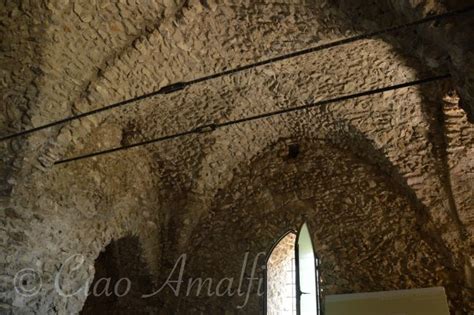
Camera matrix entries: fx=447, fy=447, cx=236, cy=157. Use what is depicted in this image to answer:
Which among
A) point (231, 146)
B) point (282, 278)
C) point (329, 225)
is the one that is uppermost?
point (231, 146)

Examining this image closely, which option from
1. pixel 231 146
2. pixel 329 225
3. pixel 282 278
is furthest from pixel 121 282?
pixel 329 225

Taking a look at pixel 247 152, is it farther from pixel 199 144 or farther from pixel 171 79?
pixel 171 79

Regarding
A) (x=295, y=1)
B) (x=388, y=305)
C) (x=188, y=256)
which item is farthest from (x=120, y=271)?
(x=295, y=1)

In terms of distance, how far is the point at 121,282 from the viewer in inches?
267

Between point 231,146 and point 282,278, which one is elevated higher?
point 231,146

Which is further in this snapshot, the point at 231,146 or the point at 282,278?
the point at 231,146

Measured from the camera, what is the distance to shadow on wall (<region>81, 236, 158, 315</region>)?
645 cm

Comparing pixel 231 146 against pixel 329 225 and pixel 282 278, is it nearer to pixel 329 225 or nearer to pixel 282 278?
pixel 329 225

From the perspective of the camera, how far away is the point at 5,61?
4414mm

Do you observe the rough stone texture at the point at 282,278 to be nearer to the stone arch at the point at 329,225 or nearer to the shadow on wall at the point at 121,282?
the stone arch at the point at 329,225

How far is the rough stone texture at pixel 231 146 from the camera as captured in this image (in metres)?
4.34

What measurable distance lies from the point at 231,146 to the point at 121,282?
267 centimetres

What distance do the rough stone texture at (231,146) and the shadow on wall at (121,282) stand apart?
0.23 m

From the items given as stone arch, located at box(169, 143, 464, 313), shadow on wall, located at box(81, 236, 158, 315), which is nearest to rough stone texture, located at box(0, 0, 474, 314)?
stone arch, located at box(169, 143, 464, 313)
